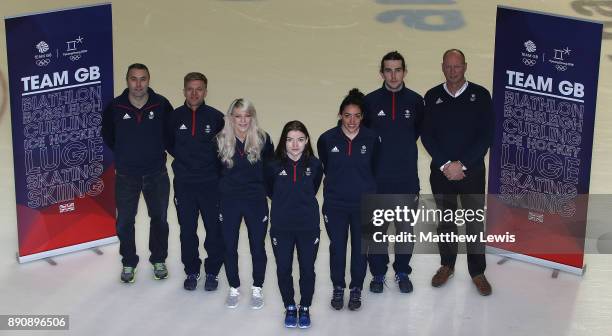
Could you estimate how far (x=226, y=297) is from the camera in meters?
9.17

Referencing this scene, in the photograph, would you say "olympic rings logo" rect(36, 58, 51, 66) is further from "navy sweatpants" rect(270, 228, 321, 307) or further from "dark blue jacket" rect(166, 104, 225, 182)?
"navy sweatpants" rect(270, 228, 321, 307)

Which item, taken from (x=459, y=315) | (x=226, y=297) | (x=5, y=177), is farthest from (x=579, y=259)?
(x=5, y=177)

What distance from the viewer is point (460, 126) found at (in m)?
9.07

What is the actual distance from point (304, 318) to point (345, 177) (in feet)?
3.68

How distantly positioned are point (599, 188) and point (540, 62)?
92.9 inches

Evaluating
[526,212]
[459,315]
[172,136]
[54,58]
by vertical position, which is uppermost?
[54,58]

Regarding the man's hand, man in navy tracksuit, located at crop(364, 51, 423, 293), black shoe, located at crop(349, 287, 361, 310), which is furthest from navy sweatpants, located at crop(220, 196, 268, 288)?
the man's hand

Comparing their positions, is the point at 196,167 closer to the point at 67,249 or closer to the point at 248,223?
the point at 248,223

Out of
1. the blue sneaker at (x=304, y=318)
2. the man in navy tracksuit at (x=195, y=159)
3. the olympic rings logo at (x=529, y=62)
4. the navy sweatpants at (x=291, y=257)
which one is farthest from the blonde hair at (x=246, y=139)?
the olympic rings logo at (x=529, y=62)

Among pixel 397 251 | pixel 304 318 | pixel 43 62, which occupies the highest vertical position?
pixel 43 62

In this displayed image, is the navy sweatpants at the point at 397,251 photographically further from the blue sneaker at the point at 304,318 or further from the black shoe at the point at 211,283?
the black shoe at the point at 211,283

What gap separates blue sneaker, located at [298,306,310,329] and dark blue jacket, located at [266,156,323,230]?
2.30 feet

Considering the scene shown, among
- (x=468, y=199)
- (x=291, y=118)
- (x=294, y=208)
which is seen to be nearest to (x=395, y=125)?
(x=468, y=199)

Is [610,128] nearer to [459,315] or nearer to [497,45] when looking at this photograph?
[497,45]
